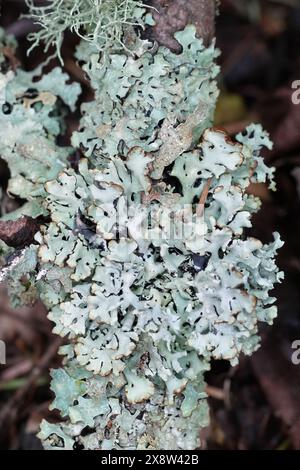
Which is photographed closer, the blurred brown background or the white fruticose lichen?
the white fruticose lichen

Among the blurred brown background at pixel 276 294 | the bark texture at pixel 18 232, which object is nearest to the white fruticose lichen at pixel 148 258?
the bark texture at pixel 18 232

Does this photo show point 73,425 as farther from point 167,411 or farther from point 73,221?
point 73,221

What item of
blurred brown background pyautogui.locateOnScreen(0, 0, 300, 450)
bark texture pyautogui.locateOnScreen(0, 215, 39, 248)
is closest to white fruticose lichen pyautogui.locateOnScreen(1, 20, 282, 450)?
bark texture pyautogui.locateOnScreen(0, 215, 39, 248)

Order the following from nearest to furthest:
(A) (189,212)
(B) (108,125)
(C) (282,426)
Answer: (A) (189,212) < (B) (108,125) < (C) (282,426)

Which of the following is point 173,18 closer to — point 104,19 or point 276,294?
point 104,19

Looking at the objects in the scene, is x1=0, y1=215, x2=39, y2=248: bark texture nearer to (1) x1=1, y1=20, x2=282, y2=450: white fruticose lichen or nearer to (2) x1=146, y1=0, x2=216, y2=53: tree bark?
(1) x1=1, y1=20, x2=282, y2=450: white fruticose lichen

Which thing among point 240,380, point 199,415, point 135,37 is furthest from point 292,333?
point 135,37

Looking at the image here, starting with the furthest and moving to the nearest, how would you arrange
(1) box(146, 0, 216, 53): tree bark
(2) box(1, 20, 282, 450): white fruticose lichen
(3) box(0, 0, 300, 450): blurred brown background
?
(3) box(0, 0, 300, 450): blurred brown background, (1) box(146, 0, 216, 53): tree bark, (2) box(1, 20, 282, 450): white fruticose lichen
